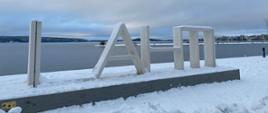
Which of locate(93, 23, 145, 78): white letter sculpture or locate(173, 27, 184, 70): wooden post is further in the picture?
locate(173, 27, 184, 70): wooden post

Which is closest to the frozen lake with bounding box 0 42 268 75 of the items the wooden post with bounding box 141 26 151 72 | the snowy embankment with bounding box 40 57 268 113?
the wooden post with bounding box 141 26 151 72

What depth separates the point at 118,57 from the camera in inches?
336

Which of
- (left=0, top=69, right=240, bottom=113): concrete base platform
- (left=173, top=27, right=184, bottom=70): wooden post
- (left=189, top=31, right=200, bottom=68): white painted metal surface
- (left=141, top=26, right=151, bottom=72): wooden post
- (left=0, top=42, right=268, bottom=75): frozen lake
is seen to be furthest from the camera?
(left=0, top=42, right=268, bottom=75): frozen lake

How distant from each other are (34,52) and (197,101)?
12.0 feet

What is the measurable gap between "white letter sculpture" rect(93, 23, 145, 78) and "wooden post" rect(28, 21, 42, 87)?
60.1 inches

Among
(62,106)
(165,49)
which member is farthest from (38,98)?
(165,49)

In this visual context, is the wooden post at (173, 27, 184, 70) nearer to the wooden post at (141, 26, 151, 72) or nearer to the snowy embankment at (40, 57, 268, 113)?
the wooden post at (141, 26, 151, 72)

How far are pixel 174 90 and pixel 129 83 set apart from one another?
132cm

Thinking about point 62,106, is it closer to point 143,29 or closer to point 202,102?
point 202,102

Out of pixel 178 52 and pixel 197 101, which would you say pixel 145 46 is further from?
pixel 197 101

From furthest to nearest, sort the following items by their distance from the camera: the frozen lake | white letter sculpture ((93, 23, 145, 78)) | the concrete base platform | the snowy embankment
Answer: the frozen lake
white letter sculpture ((93, 23, 145, 78))
the snowy embankment
the concrete base platform

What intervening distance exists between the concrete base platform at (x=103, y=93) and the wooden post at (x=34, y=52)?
1.01 metres

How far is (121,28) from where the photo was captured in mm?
8523

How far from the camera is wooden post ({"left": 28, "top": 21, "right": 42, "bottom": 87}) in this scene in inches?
279
